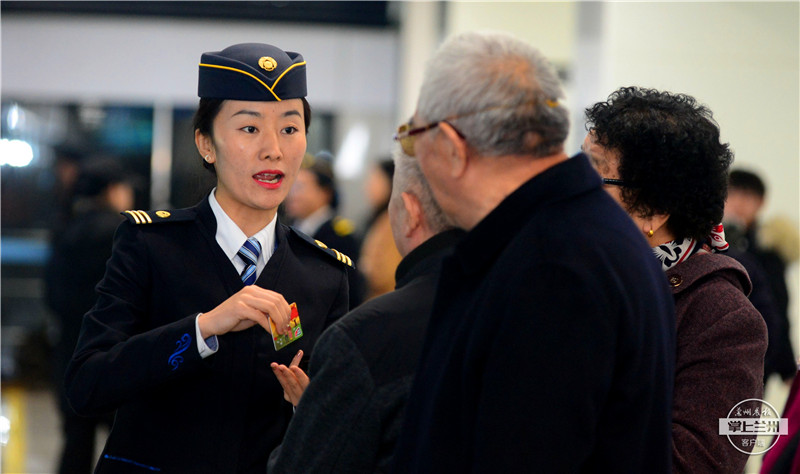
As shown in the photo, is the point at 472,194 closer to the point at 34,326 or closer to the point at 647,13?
the point at 647,13

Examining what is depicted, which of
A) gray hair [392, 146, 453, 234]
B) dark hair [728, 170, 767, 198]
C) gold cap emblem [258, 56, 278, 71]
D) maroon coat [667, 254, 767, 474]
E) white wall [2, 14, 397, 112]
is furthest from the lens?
white wall [2, 14, 397, 112]

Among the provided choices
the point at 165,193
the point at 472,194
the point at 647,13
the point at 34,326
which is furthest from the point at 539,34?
the point at 472,194

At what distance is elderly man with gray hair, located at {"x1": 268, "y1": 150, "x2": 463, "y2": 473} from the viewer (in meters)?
1.33

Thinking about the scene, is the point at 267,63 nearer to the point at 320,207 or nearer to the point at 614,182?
the point at 614,182

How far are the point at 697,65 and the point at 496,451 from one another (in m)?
4.53

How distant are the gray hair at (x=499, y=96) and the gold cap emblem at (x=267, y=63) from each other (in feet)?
2.35

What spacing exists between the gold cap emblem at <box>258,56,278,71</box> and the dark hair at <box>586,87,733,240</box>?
71 centimetres

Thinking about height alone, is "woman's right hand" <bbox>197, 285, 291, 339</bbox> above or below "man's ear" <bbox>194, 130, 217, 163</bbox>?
below

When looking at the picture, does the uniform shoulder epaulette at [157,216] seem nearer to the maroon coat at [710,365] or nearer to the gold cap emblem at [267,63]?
the gold cap emblem at [267,63]

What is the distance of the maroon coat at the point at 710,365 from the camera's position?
1.62m

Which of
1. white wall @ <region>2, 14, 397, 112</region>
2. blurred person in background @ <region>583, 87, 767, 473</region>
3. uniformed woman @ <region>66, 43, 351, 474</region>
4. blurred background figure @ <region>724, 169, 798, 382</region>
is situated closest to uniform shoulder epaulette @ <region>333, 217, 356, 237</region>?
blurred background figure @ <region>724, 169, 798, 382</region>

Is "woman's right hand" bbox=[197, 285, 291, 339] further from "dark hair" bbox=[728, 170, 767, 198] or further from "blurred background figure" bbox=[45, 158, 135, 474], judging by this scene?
"dark hair" bbox=[728, 170, 767, 198]

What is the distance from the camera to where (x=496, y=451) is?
108cm

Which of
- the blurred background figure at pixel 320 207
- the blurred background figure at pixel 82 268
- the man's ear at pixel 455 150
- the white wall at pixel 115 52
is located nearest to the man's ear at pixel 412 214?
the man's ear at pixel 455 150
